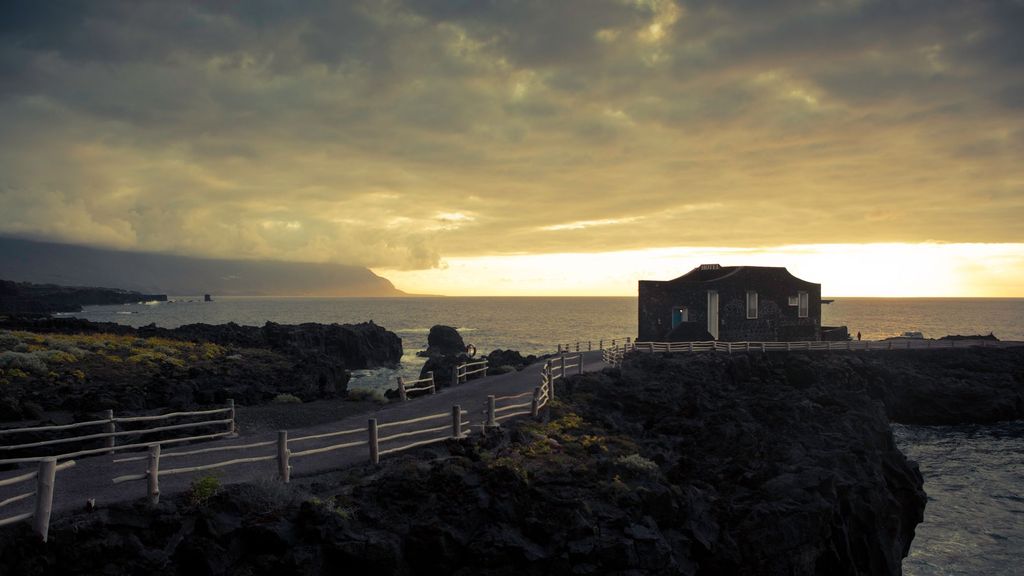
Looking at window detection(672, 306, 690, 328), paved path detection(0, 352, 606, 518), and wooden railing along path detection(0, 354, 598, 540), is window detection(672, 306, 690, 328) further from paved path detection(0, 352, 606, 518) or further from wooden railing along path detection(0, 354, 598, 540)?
paved path detection(0, 352, 606, 518)

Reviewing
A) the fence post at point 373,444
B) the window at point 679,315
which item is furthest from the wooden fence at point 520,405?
the window at point 679,315

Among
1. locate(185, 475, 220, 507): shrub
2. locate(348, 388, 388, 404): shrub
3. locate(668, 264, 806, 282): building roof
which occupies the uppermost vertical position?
locate(668, 264, 806, 282): building roof

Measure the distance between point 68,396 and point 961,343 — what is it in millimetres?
61201

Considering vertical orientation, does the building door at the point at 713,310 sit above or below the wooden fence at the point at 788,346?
above

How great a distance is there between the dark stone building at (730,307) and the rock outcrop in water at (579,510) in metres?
22.0

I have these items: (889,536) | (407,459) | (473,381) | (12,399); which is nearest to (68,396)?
(12,399)

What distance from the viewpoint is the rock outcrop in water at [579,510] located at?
10.8 metres

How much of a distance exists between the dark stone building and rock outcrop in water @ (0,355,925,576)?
2204 centimetres

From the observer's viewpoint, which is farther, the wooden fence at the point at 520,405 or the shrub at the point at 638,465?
the wooden fence at the point at 520,405

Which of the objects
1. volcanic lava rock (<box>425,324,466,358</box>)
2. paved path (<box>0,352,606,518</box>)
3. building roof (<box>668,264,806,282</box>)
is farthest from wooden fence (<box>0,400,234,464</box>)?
volcanic lava rock (<box>425,324,466,358</box>)

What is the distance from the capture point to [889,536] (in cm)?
2008

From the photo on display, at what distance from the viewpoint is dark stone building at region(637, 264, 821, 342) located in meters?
47.6

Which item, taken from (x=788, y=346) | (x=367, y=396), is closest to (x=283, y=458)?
(x=367, y=396)

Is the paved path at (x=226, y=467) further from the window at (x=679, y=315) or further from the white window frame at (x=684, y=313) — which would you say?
the white window frame at (x=684, y=313)
